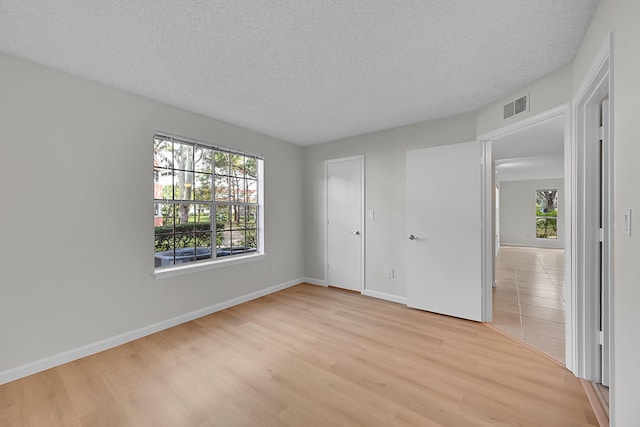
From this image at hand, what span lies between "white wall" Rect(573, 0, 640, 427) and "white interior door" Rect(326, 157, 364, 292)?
9.69 ft

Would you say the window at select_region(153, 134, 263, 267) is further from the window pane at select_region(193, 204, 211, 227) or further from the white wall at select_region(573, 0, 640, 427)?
the white wall at select_region(573, 0, 640, 427)

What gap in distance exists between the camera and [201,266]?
325 centimetres

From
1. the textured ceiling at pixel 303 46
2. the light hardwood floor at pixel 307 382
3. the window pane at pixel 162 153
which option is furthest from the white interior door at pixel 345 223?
the window pane at pixel 162 153

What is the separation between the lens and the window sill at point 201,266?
2912mm

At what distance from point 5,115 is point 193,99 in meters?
1.40

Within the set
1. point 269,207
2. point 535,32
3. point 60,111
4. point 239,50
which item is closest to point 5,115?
point 60,111

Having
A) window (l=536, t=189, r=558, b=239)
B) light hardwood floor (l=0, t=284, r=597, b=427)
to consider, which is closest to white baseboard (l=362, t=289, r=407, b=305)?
light hardwood floor (l=0, t=284, r=597, b=427)

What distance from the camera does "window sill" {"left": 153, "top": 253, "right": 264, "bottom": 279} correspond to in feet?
9.55

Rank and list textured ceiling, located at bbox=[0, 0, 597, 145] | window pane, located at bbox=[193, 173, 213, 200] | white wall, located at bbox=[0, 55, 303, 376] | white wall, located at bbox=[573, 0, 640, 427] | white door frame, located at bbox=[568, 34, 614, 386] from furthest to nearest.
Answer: window pane, located at bbox=[193, 173, 213, 200] < white wall, located at bbox=[0, 55, 303, 376] < white door frame, located at bbox=[568, 34, 614, 386] < textured ceiling, located at bbox=[0, 0, 597, 145] < white wall, located at bbox=[573, 0, 640, 427]

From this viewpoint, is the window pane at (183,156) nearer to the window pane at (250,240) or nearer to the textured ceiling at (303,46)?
the textured ceiling at (303,46)

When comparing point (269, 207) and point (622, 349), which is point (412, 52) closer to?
point (622, 349)

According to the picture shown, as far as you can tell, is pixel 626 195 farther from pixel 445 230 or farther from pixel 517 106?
pixel 445 230

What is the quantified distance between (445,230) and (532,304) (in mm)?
1809

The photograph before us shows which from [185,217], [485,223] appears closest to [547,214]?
[485,223]
